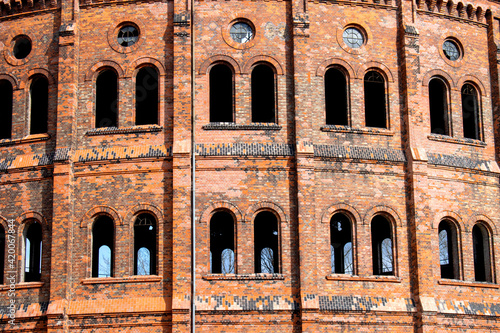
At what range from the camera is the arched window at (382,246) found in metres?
24.8

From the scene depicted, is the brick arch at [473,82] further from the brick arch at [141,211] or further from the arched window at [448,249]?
the brick arch at [141,211]

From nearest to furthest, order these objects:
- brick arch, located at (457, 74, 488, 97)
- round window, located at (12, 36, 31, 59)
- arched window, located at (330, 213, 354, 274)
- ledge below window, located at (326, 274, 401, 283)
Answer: ledge below window, located at (326, 274, 401, 283), arched window, located at (330, 213, 354, 274), round window, located at (12, 36, 31, 59), brick arch, located at (457, 74, 488, 97)

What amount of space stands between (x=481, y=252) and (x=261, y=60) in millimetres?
9670

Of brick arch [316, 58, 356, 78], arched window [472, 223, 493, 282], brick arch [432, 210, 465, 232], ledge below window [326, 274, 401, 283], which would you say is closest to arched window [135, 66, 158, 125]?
brick arch [316, 58, 356, 78]

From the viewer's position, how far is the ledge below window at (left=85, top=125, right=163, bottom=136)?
24453 mm

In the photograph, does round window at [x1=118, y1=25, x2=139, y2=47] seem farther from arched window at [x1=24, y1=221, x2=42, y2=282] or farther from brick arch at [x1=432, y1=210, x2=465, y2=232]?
brick arch at [x1=432, y1=210, x2=465, y2=232]

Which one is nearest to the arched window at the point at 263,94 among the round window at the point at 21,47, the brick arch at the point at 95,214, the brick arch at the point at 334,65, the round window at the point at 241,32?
the round window at the point at 241,32

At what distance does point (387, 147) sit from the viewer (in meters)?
25.1

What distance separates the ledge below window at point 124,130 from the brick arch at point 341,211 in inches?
228

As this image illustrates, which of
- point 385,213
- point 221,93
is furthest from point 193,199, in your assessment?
point 385,213

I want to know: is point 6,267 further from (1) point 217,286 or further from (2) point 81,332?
(1) point 217,286

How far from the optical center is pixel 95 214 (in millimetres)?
24172

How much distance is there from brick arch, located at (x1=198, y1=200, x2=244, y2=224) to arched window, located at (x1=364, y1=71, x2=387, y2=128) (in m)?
5.59

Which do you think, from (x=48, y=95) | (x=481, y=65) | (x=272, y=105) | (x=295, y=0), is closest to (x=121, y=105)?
(x=48, y=95)
